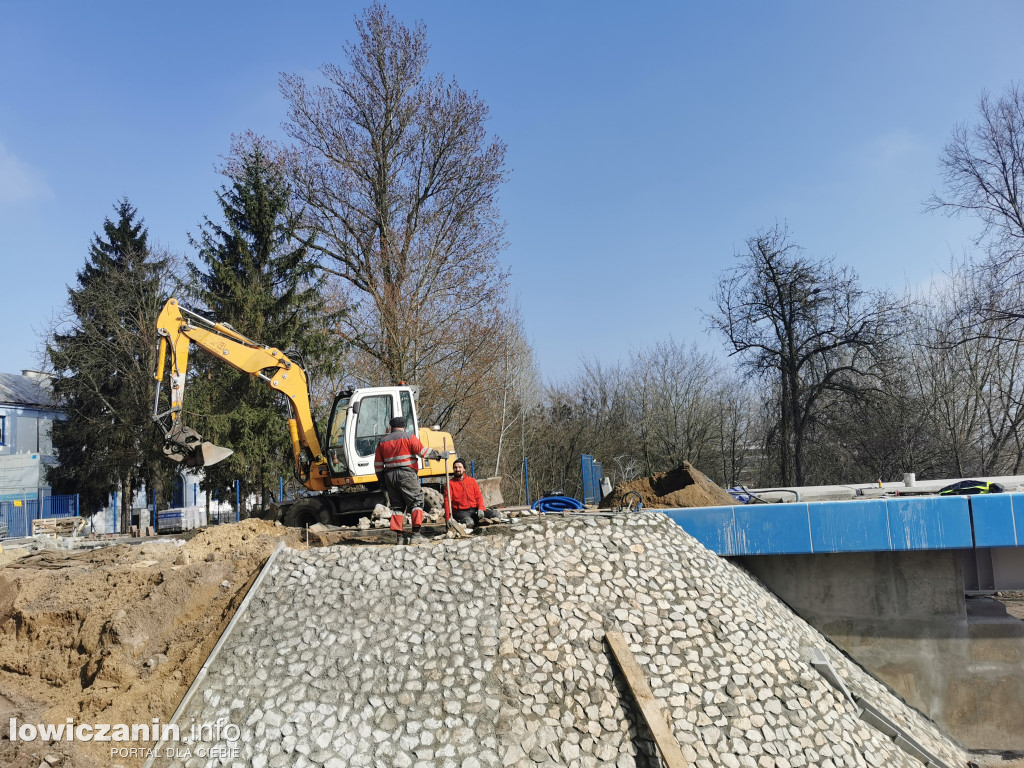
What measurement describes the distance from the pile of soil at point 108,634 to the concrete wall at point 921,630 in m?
7.74

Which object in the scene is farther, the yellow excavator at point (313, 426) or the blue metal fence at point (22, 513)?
the blue metal fence at point (22, 513)

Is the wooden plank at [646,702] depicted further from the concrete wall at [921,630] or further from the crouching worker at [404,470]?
the concrete wall at [921,630]

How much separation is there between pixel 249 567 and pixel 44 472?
22486 millimetres

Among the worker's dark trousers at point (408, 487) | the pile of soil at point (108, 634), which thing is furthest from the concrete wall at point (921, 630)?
the pile of soil at point (108, 634)

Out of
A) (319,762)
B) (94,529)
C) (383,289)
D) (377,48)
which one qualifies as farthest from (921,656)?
(94,529)

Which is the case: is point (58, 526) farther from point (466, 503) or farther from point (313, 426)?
point (466, 503)

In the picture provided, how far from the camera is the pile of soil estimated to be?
7.02m

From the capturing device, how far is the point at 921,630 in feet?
36.1

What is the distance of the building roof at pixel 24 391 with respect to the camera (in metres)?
29.4

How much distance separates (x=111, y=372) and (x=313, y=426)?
14.9 m

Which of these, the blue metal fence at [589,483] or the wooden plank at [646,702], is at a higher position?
the blue metal fence at [589,483]

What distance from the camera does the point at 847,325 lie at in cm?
2175

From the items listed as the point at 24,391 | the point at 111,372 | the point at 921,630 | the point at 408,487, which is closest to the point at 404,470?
the point at 408,487

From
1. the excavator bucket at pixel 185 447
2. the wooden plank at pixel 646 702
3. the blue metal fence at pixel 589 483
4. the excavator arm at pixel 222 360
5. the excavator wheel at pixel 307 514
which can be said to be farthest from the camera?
the blue metal fence at pixel 589 483
